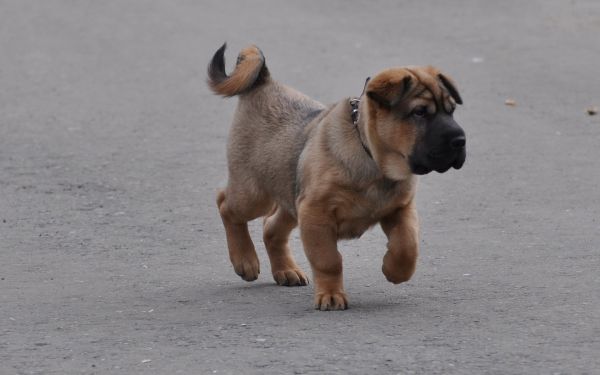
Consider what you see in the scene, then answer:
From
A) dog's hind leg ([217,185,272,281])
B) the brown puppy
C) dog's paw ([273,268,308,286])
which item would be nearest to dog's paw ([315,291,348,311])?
the brown puppy

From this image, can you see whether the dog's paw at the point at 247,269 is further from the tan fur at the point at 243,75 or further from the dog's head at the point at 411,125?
the dog's head at the point at 411,125

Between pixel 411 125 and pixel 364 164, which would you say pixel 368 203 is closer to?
pixel 364 164

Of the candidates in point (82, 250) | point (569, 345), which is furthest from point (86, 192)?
point (569, 345)

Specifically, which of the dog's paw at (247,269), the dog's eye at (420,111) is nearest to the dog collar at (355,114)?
the dog's eye at (420,111)

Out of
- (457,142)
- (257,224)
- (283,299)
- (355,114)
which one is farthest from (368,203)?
(257,224)

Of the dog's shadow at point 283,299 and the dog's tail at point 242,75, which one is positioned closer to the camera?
the dog's shadow at point 283,299

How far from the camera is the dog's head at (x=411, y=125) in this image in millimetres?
5961

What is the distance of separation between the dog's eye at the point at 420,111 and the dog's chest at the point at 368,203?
390 millimetres

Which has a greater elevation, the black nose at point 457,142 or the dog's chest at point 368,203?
the black nose at point 457,142

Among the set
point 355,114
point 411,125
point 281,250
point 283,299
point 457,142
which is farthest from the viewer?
point 281,250

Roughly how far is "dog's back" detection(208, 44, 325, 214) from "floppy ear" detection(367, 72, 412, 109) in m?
0.79

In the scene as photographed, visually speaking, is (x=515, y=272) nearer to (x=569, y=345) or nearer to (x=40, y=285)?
(x=569, y=345)

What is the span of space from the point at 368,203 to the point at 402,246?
0.82 ft

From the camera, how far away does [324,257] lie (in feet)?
20.4
